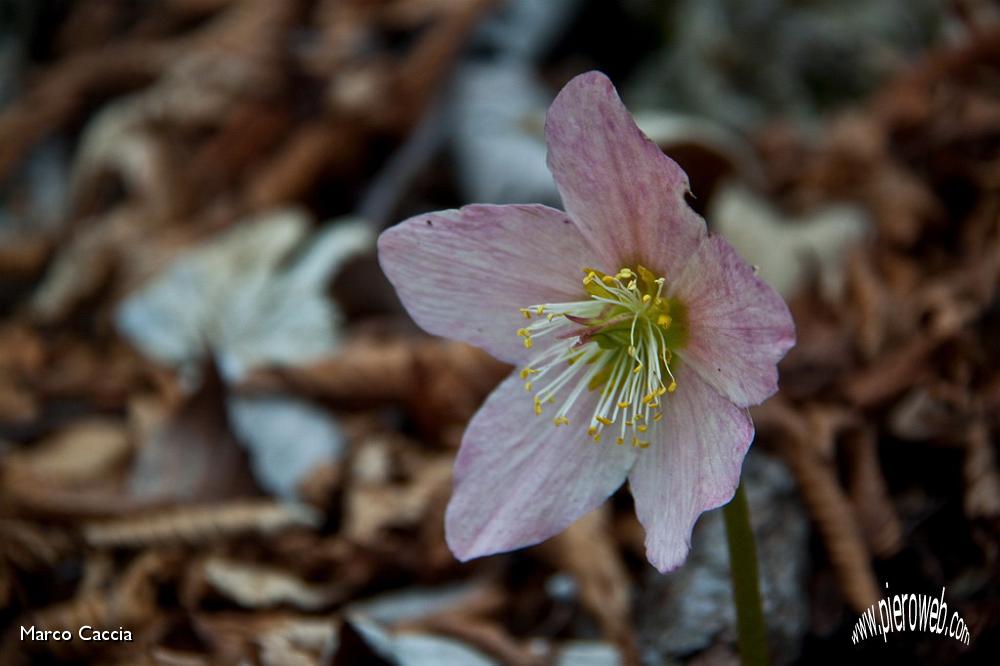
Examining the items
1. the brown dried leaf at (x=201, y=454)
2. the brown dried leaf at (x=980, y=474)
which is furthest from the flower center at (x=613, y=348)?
the brown dried leaf at (x=201, y=454)

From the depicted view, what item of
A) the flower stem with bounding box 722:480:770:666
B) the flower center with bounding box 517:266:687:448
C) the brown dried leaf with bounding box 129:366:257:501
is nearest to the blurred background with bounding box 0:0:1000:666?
the brown dried leaf with bounding box 129:366:257:501

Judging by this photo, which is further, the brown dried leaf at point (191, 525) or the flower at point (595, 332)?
the brown dried leaf at point (191, 525)

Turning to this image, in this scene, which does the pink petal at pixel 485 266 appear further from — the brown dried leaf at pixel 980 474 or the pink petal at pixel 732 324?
the brown dried leaf at pixel 980 474

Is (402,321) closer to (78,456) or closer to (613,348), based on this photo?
(78,456)

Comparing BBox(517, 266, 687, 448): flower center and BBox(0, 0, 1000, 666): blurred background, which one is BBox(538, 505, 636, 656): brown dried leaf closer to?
BBox(0, 0, 1000, 666): blurred background

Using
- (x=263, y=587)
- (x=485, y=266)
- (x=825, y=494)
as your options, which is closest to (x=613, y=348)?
(x=485, y=266)
